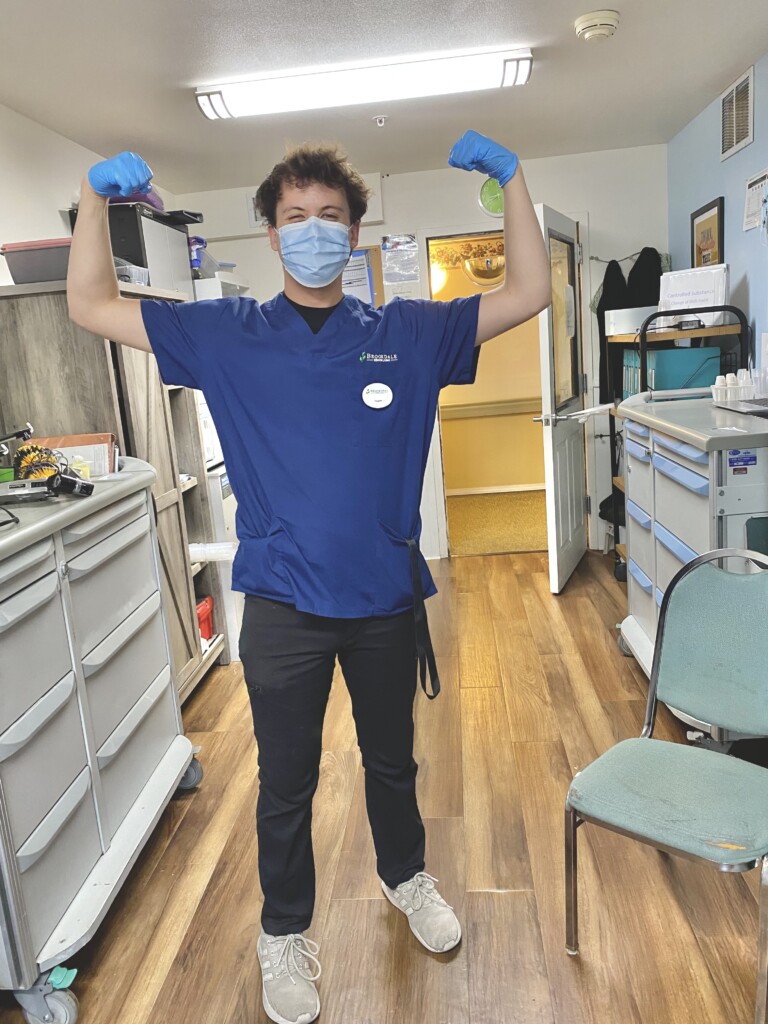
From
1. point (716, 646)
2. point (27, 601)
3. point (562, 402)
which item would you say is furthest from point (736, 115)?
point (27, 601)

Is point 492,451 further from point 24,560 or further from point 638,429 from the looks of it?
point 24,560

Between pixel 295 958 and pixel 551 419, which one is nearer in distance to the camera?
pixel 295 958

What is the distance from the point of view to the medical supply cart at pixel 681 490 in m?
2.13

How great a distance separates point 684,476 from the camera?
2365 millimetres

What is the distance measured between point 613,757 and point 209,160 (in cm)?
350

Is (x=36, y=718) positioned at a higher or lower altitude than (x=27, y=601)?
lower

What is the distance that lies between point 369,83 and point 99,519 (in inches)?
79.3

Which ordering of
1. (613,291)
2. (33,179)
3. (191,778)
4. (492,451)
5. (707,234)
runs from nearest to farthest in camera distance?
(191,778), (33,179), (707,234), (613,291), (492,451)

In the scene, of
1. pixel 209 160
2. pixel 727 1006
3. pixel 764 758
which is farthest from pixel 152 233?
pixel 727 1006

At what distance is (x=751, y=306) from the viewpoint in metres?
3.41

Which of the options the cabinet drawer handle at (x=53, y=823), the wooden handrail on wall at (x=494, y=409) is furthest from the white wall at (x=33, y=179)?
the wooden handrail on wall at (x=494, y=409)

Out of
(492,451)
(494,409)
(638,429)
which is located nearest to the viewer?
(638,429)

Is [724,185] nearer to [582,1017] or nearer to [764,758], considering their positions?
[764,758]

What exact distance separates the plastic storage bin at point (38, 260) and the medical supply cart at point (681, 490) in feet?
6.41
